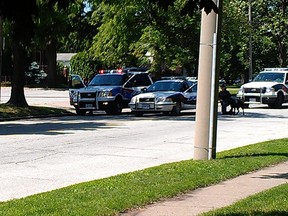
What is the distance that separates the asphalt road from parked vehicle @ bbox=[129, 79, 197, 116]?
0.90 meters

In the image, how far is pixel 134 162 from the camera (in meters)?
13.6

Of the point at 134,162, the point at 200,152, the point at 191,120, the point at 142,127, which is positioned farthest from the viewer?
the point at 191,120

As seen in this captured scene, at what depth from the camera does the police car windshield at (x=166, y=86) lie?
2953 cm

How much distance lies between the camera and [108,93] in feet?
97.3

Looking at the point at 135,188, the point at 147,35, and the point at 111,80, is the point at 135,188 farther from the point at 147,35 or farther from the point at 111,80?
the point at 147,35

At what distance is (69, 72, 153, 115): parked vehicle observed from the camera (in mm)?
29656

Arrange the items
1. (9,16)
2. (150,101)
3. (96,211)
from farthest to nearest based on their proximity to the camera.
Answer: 1. (150,101)
2. (96,211)
3. (9,16)

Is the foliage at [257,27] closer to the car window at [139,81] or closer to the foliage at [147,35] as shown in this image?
the foliage at [147,35]

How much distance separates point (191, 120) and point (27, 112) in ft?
24.9

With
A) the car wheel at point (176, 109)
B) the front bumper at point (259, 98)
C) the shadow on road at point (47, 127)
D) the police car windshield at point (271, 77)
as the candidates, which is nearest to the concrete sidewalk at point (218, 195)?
the shadow on road at point (47, 127)

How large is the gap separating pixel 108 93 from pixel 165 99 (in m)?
2.92

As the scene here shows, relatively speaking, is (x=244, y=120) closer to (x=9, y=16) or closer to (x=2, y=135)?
(x=2, y=135)

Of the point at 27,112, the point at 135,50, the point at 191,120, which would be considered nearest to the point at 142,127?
the point at 191,120

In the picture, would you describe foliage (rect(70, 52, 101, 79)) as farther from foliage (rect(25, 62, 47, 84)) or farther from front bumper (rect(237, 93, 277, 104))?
front bumper (rect(237, 93, 277, 104))
